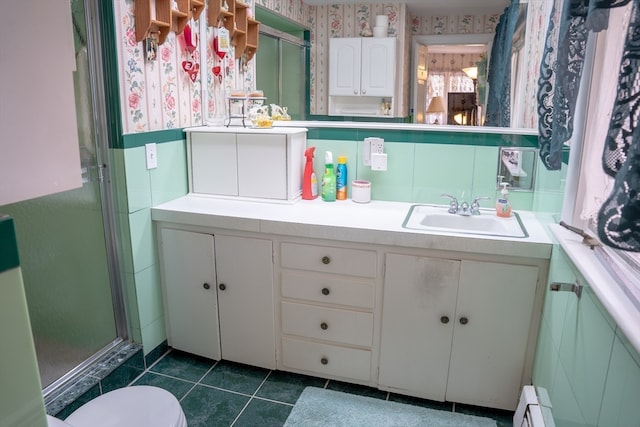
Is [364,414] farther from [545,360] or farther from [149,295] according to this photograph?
[149,295]

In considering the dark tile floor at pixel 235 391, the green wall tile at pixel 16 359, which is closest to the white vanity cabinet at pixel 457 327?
the dark tile floor at pixel 235 391

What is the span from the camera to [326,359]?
208 cm

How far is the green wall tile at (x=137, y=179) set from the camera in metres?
1.99

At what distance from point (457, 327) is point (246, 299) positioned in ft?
3.00

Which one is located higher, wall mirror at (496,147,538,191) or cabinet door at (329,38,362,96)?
cabinet door at (329,38,362,96)

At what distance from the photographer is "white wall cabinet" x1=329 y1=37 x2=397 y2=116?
2547 mm

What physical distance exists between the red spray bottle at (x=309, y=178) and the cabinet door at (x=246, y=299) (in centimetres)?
43

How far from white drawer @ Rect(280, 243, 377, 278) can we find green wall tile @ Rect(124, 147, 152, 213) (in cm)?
66

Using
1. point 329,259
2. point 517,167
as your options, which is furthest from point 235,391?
point 517,167

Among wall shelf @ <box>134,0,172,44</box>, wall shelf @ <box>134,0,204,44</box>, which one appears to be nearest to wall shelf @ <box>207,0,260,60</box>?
wall shelf @ <box>134,0,204,44</box>

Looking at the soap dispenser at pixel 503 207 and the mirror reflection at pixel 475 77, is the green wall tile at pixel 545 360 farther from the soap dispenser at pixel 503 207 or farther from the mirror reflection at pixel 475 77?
the mirror reflection at pixel 475 77

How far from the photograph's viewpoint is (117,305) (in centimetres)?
211

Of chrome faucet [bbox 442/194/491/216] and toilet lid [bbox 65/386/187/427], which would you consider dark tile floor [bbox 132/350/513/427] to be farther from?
chrome faucet [bbox 442/194/491/216]

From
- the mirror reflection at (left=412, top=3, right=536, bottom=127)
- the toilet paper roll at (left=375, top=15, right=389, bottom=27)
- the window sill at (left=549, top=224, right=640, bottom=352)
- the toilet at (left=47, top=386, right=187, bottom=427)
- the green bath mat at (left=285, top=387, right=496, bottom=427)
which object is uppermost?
the toilet paper roll at (left=375, top=15, right=389, bottom=27)
